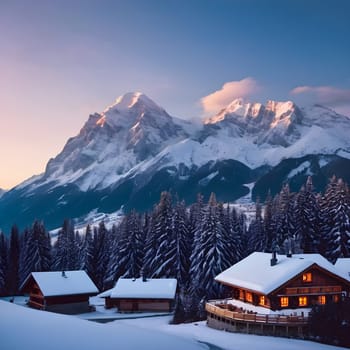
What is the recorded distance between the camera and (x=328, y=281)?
4194cm

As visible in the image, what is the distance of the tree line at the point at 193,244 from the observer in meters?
58.0

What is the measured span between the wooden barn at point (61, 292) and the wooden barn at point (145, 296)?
3142 mm

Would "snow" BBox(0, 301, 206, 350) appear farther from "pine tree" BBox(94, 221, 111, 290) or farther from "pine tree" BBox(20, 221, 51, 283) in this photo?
"pine tree" BBox(20, 221, 51, 283)

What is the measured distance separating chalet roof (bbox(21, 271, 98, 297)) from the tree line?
8404 mm

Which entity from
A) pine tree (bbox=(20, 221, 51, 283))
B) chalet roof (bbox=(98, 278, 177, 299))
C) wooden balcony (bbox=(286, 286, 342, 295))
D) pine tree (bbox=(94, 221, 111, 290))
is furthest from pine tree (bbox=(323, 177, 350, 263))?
pine tree (bbox=(20, 221, 51, 283))

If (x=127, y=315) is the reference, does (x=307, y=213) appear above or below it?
above

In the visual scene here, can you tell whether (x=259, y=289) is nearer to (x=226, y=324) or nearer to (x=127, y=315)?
(x=226, y=324)

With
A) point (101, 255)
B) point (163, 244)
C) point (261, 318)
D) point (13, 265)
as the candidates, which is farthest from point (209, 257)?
point (13, 265)

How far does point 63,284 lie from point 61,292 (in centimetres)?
174

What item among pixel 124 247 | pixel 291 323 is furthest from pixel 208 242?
pixel 291 323

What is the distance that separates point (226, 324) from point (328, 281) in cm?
1068

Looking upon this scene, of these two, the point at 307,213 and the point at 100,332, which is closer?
the point at 100,332

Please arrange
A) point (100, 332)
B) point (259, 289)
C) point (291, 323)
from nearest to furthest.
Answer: point (100, 332) < point (291, 323) < point (259, 289)

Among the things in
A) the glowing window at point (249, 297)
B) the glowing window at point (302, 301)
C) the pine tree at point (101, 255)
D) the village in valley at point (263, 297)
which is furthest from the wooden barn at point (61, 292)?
the glowing window at point (302, 301)
